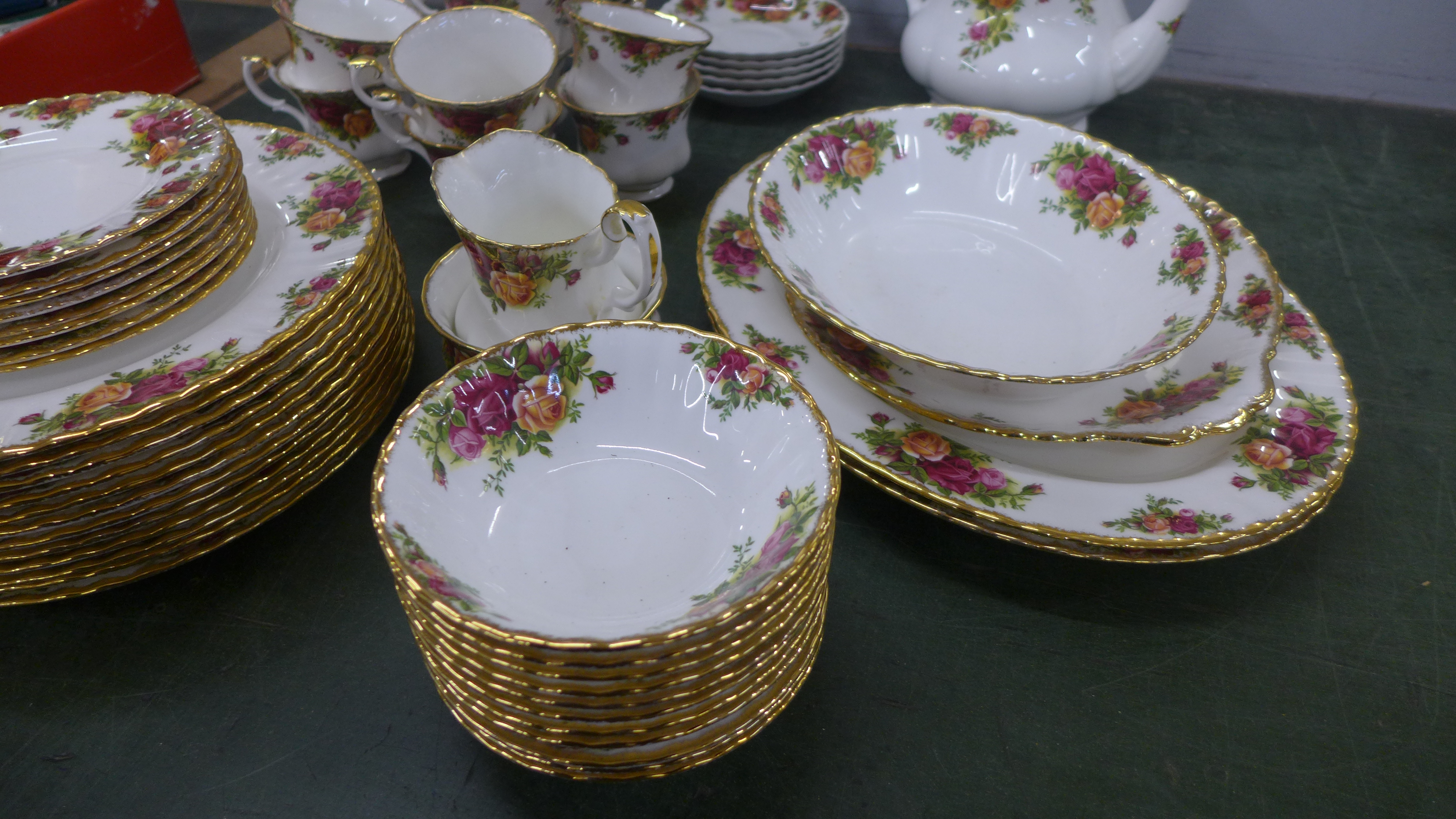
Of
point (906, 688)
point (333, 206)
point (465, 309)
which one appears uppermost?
point (333, 206)

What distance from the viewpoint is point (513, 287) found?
0.69 m

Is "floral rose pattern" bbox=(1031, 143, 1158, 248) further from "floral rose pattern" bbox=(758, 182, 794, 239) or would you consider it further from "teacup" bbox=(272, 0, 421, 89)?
"teacup" bbox=(272, 0, 421, 89)

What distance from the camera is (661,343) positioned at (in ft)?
1.95

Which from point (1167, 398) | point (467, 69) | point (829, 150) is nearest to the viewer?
point (1167, 398)

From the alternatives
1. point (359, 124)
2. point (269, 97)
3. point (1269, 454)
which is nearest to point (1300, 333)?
point (1269, 454)

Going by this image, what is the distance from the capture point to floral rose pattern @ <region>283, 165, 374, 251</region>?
0.65 metres

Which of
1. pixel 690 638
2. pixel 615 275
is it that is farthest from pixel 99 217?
pixel 690 638

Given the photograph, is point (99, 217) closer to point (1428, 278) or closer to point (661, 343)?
point (661, 343)

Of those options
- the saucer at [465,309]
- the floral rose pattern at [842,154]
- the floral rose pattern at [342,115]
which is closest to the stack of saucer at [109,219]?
the saucer at [465,309]

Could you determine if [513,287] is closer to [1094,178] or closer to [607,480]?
[607,480]

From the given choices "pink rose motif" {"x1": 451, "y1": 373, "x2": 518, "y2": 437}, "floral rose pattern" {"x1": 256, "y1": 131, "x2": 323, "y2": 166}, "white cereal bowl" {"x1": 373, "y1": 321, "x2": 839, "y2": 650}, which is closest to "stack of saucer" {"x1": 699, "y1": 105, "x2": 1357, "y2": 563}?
"white cereal bowl" {"x1": 373, "y1": 321, "x2": 839, "y2": 650}

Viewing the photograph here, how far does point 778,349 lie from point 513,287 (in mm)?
229

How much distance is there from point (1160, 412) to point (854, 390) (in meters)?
0.23

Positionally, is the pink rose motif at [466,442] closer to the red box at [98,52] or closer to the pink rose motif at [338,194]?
the pink rose motif at [338,194]
